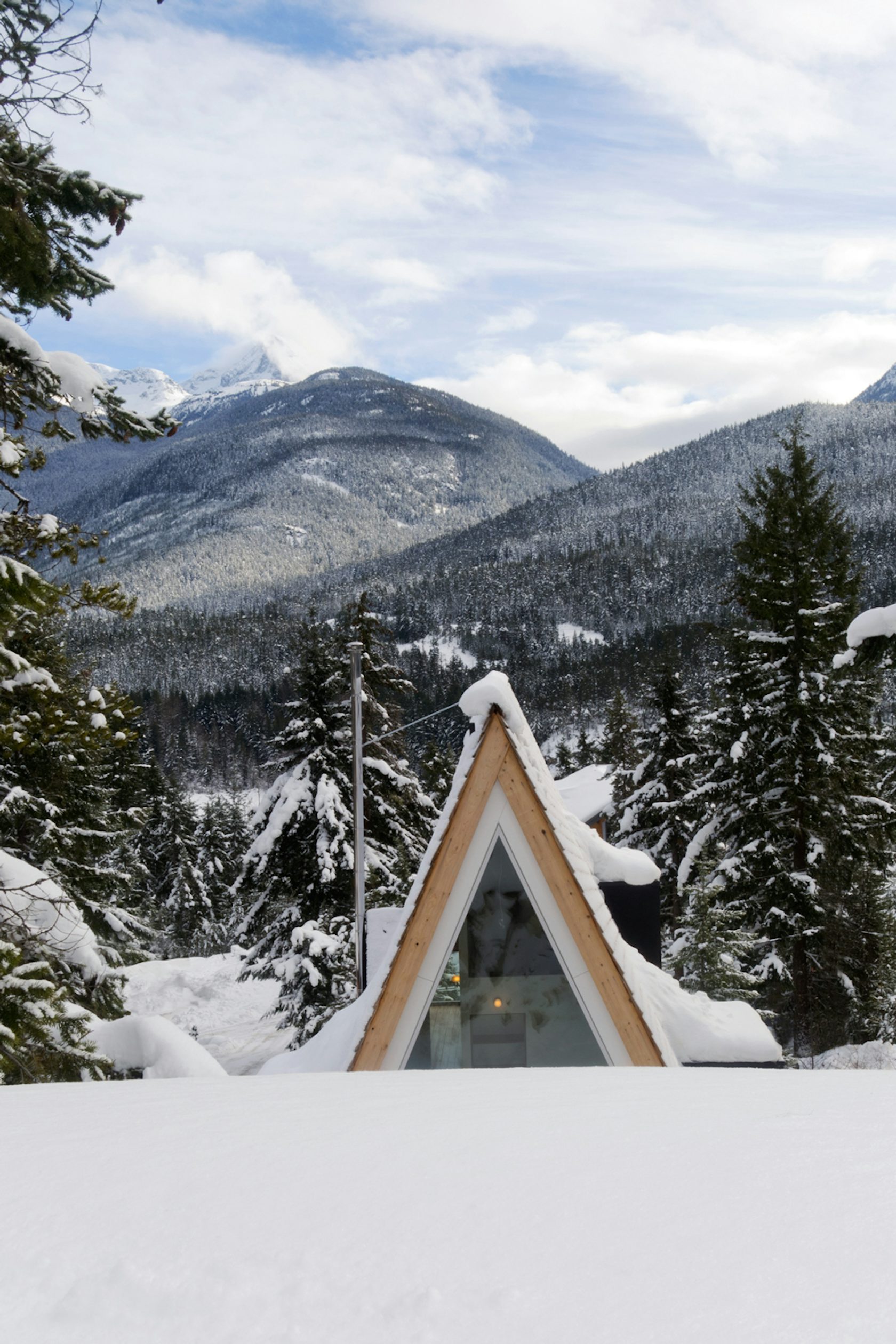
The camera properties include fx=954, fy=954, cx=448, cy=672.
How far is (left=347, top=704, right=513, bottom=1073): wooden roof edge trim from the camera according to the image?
6125 mm

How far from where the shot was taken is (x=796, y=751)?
1917cm

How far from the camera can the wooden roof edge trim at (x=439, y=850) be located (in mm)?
6125

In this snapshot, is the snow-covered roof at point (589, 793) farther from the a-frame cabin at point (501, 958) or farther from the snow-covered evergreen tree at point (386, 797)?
the snow-covered evergreen tree at point (386, 797)

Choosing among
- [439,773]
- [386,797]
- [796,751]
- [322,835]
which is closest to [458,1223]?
[796,751]

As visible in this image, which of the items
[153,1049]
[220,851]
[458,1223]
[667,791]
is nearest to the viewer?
[458,1223]

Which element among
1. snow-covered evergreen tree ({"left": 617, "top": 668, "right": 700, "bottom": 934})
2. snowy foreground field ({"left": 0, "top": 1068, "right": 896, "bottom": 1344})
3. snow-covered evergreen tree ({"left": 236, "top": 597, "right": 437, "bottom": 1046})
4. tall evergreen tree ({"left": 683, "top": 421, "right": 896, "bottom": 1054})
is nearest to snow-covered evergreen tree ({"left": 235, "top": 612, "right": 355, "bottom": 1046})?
snow-covered evergreen tree ({"left": 236, "top": 597, "right": 437, "bottom": 1046})

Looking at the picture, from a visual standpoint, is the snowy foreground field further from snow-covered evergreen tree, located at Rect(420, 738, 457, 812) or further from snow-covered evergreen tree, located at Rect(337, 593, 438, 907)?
snow-covered evergreen tree, located at Rect(420, 738, 457, 812)

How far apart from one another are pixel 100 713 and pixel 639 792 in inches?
842

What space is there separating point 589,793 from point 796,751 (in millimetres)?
4385

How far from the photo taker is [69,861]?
61.3 ft

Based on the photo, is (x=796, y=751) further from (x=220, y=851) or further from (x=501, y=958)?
(x=220, y=851)

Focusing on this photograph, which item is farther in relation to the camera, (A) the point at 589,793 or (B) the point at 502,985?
(A) the point at 589,793

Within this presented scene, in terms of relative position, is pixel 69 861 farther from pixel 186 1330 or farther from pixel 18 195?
pixel 186 1330

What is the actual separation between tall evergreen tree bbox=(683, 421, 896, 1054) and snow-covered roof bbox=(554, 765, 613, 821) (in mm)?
2636
